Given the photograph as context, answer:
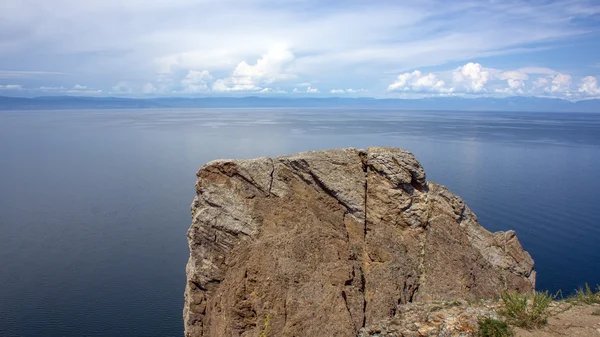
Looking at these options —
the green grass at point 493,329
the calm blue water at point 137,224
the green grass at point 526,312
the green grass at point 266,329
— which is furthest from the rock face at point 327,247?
the calm blue water at point 137,224

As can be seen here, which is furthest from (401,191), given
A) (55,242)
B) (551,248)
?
(55,242)

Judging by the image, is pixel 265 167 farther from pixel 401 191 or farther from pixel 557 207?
pixel 557 207

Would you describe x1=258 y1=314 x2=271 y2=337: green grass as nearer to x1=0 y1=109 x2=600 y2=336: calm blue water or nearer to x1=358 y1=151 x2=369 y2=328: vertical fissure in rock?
x1=358 y1=151 x2=369 y2=328: vertical fissure in rock

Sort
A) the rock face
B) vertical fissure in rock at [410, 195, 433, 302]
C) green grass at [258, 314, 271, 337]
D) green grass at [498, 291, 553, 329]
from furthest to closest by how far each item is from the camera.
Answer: vertical fissure in rock at [410, 195, 433, 302] < the rock face < green grass at [258, 314, 271, 337] < green grass at [498, 291, 553, 329]

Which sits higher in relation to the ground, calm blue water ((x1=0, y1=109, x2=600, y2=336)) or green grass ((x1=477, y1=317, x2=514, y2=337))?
green grass ((x1=477, y1=317, x2=514, y2=337))

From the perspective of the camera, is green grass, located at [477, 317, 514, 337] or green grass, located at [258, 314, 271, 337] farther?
green grass, located at [258, 314, 271, 337]

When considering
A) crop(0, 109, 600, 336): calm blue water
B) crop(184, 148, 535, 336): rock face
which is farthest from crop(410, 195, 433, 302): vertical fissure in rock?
crop(0, 109, 600, 336): calm blue water

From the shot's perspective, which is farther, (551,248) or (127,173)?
(127,173)

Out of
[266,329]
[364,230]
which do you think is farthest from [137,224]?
[266,329]
